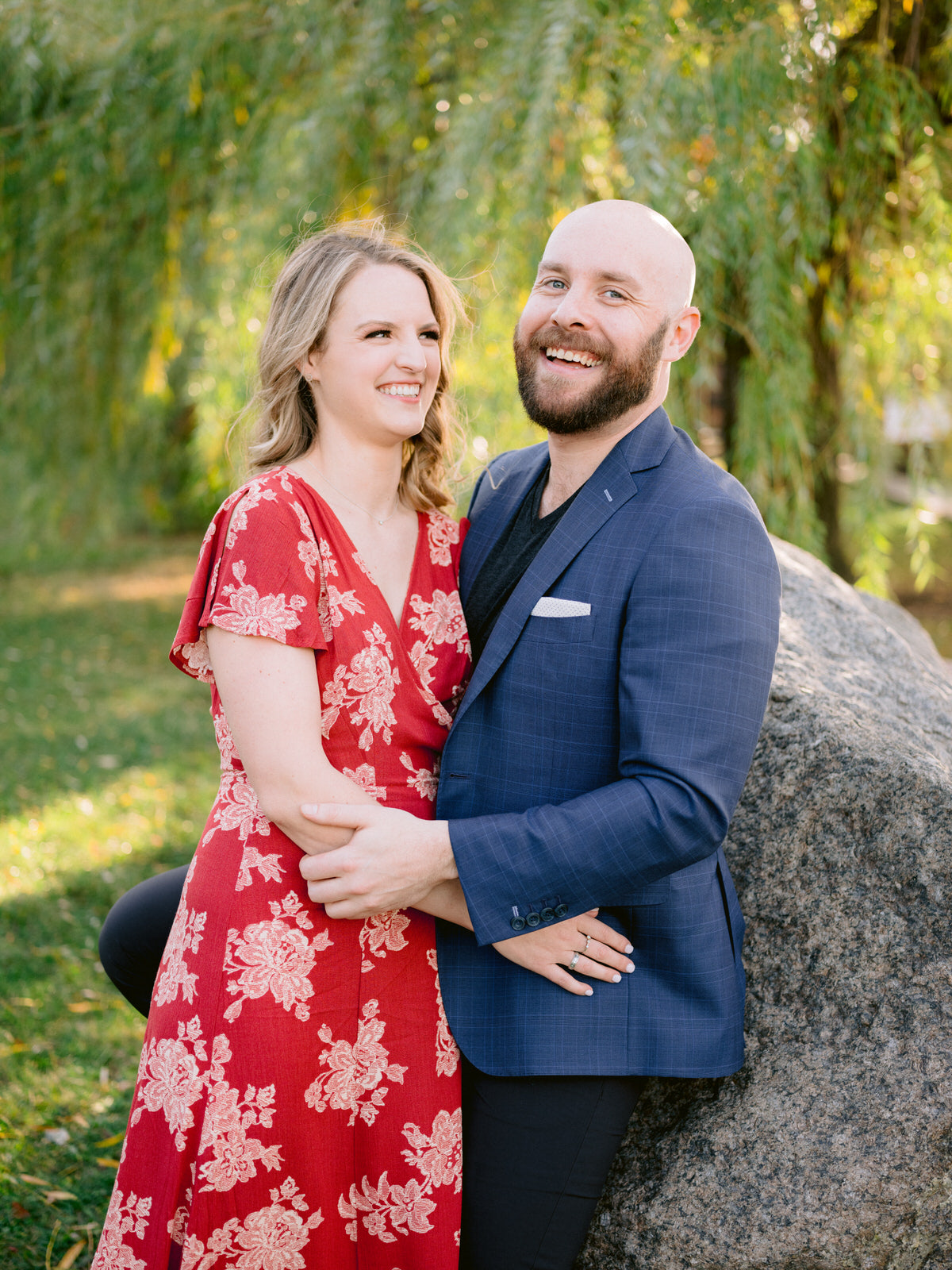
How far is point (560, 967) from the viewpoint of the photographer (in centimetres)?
181

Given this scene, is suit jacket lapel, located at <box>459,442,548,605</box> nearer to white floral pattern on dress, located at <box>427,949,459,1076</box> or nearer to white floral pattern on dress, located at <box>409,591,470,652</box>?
white floral pattern on dress, located at <box>409,591,470,652</box>

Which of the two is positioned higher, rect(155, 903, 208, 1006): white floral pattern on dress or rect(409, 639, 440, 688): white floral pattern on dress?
rect(409, 639, 440, 688): white floral pattern on dress

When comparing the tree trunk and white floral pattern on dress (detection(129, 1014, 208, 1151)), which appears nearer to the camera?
white floral pattern on dress (detection(129, 1014, 208, 1151))

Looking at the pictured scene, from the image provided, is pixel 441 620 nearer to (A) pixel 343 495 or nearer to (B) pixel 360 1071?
(A) pixel 343 495

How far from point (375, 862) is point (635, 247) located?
1.29 meters

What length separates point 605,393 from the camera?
2.08 m

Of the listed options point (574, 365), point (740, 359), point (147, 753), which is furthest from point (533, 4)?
point (147, 753)

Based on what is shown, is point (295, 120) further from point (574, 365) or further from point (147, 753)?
point (147, 753)

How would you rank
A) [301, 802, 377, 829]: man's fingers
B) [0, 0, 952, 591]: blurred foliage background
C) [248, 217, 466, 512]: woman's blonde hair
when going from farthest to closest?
[0, 0, 952, 591]: blurred foliage background, [248, 217, 466, 512]: woman's blonde hair, [301, 802, 377, 829]: man's fingers

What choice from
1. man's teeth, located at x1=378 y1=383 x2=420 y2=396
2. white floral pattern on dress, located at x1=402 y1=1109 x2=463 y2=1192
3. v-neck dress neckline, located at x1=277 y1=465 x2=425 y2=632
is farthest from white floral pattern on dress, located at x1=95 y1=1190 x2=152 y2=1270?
man's teeth, located at x1=378 y1=383 x2=420 y2=396

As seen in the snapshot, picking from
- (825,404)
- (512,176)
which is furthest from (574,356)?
(825,404)

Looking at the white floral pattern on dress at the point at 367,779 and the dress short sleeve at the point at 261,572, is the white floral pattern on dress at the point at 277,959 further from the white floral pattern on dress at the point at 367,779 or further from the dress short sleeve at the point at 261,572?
the dress short sleeve at the point at 261,572

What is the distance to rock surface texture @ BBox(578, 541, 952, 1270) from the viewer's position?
1785 mm

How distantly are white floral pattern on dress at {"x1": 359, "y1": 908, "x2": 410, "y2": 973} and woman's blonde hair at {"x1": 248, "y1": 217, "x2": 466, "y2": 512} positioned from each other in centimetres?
83
